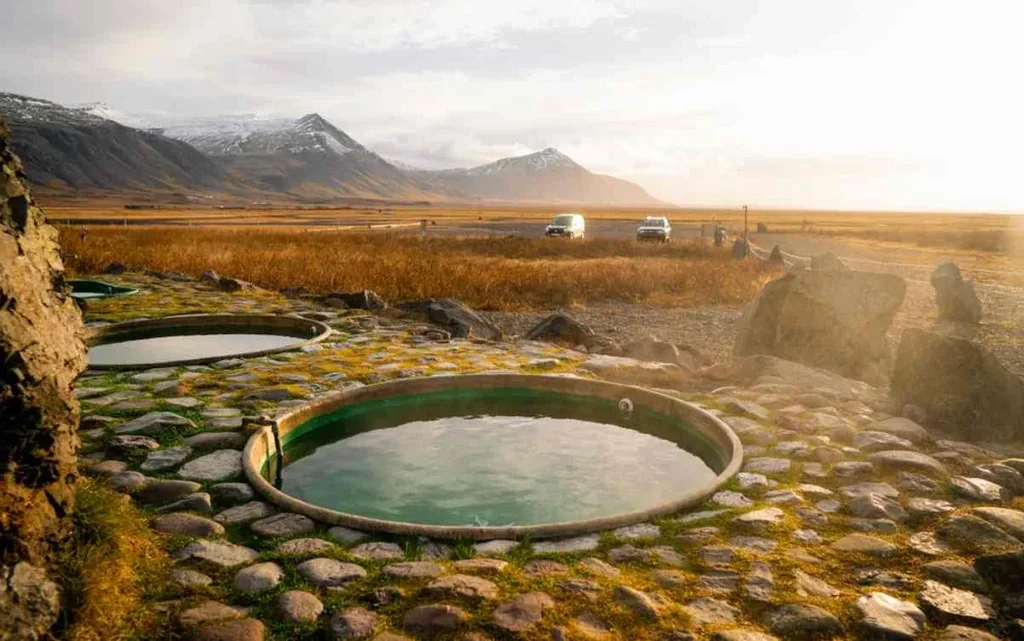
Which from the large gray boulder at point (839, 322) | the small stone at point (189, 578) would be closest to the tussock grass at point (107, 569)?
the small stone at point (189, 578)

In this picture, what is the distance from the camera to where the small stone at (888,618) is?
2652 mm

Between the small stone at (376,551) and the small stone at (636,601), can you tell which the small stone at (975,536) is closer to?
the small stone at (636,601)

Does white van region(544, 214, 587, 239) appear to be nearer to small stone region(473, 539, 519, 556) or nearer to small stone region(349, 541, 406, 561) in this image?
small stone region(473, 539, 519, 556)

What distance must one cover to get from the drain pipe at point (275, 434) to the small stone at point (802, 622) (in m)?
Answer: 3.46

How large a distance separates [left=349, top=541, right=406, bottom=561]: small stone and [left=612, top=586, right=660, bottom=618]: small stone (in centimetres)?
106

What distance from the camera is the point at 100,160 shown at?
171m

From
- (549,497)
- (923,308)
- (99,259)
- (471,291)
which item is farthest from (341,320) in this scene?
(923,308)

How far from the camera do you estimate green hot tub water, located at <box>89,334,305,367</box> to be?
796 centimetres

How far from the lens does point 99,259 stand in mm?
16188

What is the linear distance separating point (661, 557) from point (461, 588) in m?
1.02

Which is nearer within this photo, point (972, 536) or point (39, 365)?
point (39, 365)

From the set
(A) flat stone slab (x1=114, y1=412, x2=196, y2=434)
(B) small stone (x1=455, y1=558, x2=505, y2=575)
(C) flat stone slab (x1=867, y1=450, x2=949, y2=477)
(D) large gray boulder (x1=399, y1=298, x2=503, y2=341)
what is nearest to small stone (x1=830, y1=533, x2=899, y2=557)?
(C) flat stone slab (x1=867, y1=450, x2=949, y2=477)

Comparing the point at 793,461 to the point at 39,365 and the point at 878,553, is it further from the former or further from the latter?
the point at 39,365

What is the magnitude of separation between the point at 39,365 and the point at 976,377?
20.5 feet
